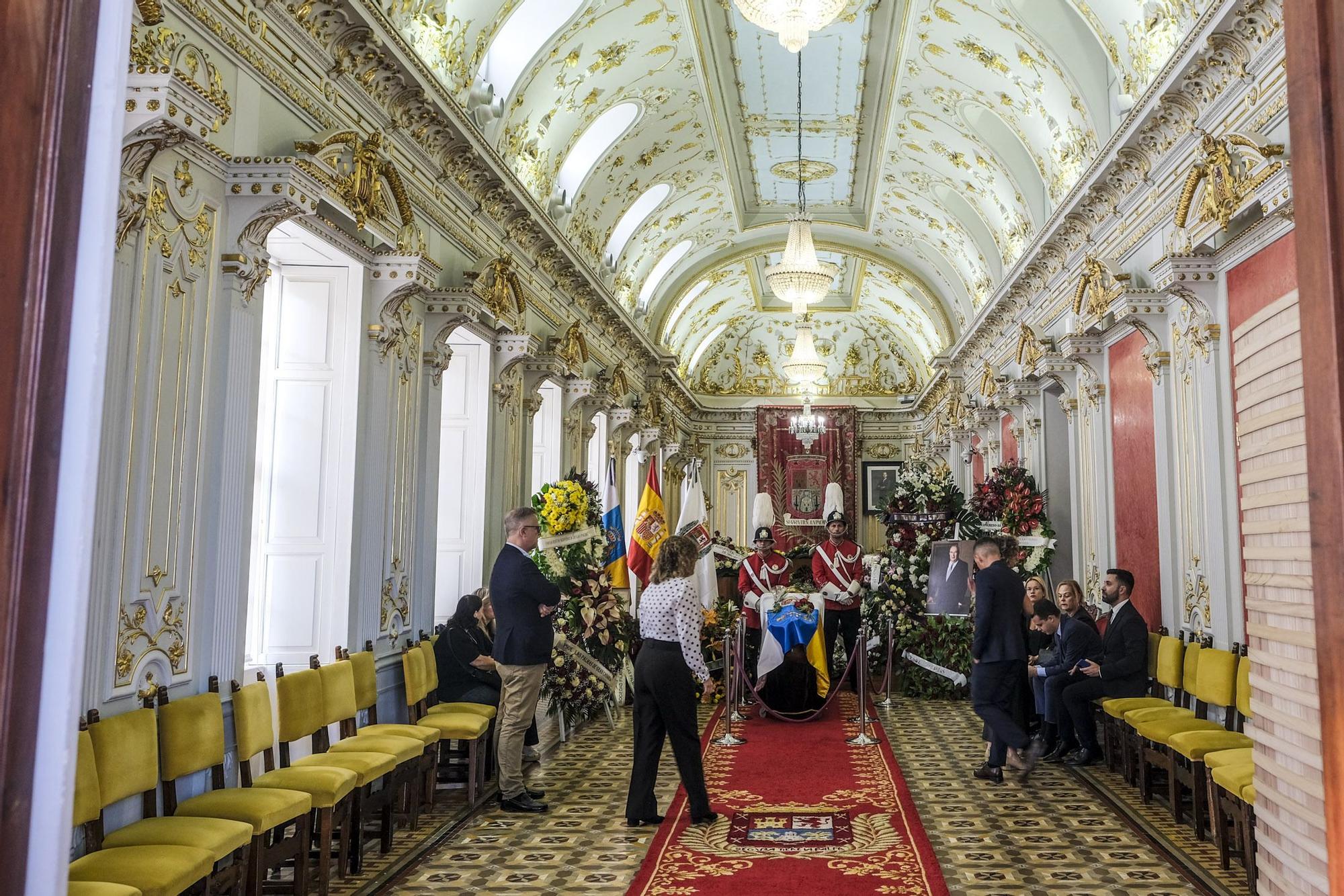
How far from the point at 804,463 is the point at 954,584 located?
15.2m

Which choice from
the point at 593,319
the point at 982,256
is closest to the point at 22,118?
the point at 593,319

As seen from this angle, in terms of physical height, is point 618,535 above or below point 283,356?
below

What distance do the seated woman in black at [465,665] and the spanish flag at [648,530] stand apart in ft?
10.3

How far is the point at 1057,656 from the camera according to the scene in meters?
7.96

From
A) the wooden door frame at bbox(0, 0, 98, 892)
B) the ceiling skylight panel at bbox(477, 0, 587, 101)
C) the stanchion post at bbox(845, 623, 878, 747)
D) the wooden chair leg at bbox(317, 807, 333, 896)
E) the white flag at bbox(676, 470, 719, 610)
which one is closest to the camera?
the wooden door frame at bbox(0, 0, 98, 892)

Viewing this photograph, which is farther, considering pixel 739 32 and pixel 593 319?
pixel 593 319

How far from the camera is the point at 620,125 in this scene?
12.7m

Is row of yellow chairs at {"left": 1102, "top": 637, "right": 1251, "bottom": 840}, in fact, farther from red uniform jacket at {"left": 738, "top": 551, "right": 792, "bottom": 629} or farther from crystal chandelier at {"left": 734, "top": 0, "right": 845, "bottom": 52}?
crystal chandelier at {"left": 734, "top": 0, "right": 845, "bottom": 52}

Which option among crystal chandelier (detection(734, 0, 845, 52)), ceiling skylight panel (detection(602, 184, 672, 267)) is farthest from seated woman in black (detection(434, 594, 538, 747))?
ceiling skylight panel (detection(602, 184, 672, 267))

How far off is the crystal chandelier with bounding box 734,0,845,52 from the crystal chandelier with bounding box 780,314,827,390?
Result: 30.2 feet

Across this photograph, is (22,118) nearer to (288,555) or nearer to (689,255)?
(288,555)

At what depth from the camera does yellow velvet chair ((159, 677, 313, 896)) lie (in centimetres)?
427

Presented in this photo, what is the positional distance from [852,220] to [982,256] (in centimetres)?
313

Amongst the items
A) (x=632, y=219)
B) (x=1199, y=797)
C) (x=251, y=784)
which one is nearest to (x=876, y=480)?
(x=632, y=219)
